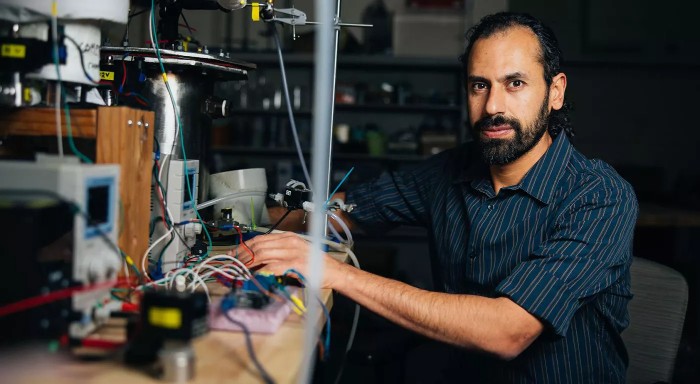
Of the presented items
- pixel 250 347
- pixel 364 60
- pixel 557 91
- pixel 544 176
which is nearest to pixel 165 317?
pixel 250 347

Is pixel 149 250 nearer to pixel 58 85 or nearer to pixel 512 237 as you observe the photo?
pixel 58 85

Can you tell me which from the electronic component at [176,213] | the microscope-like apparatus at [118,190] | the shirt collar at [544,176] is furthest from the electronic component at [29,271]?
the shirt collar at [544,176]

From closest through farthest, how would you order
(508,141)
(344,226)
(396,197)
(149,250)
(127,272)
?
(127,272), (149,250), (344,226), (508,141), (396,197)

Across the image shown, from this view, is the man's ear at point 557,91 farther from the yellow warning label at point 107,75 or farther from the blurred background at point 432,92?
the blurred background at point 432,92

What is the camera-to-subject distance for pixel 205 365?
30.8 inches

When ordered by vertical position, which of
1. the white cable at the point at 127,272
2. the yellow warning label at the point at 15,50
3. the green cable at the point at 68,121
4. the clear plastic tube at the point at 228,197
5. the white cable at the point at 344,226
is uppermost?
the yellow warning label at the point at 15,50

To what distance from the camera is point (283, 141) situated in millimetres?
5000

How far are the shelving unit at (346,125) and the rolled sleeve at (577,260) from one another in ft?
11.2

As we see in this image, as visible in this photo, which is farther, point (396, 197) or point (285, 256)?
point (396, 197)

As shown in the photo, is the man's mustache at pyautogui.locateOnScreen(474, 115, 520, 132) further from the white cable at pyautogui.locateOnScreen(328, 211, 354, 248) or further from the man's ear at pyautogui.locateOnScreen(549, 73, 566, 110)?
the white cable at pyautogui.locateOnScreen(328, 211, 354, 248)

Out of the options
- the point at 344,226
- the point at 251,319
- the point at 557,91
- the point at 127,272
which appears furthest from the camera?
the point at 557,91

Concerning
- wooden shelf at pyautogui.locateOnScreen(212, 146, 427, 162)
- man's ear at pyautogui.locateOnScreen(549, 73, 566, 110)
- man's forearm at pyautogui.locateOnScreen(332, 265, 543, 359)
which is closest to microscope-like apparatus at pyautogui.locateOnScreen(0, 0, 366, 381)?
man's forearm at pyautogui.locateOnScreen(332, 265, 543, 359)

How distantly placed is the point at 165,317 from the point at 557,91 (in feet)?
4.27

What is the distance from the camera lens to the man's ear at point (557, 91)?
5.66 feet
